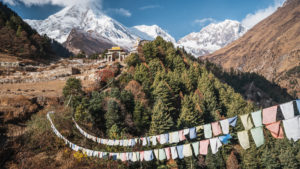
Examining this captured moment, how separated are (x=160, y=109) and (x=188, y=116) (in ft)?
25.6

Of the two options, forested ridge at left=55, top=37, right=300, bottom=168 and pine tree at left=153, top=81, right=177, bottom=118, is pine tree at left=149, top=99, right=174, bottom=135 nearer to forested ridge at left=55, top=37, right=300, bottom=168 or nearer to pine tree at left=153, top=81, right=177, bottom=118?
forested ridge at left=55, top=37, right=300, bottom=168

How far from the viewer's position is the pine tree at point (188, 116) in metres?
37.6

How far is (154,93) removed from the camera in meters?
41.0

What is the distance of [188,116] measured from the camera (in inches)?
1524

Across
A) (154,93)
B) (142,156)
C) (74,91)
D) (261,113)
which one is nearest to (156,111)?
(154,93)

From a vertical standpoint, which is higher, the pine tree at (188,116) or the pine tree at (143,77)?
the pine tree at (143,77)

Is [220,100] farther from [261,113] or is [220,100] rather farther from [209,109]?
[261,113]

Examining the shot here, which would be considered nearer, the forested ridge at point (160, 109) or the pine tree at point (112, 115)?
the pine tree at point (112, 115)

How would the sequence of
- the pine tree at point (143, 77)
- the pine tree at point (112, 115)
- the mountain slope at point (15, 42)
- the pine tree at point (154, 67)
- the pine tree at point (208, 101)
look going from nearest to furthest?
1. the pine tree at point (112, 115)
2. the pine tree at point (143, 77)
3. the pine tree at point (208, 101)
4. the pine tree at point (154, 67)
5. the mountain slope at point (15, 42)

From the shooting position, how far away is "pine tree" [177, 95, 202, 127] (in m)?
37.6

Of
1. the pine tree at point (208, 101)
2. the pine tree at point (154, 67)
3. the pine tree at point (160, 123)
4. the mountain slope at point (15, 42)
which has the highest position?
the mountain slope at point (15, 42)

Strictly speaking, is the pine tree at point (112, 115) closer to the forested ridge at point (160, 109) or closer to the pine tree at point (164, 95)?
the forested ridge at point (160, 109)

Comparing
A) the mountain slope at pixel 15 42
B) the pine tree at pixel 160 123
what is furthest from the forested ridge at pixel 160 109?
the mountain slope at pixel 15 42

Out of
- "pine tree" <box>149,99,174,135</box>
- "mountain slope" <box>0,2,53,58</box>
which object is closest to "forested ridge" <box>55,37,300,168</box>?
"pine tree" <box>149,99,174,135</box>
